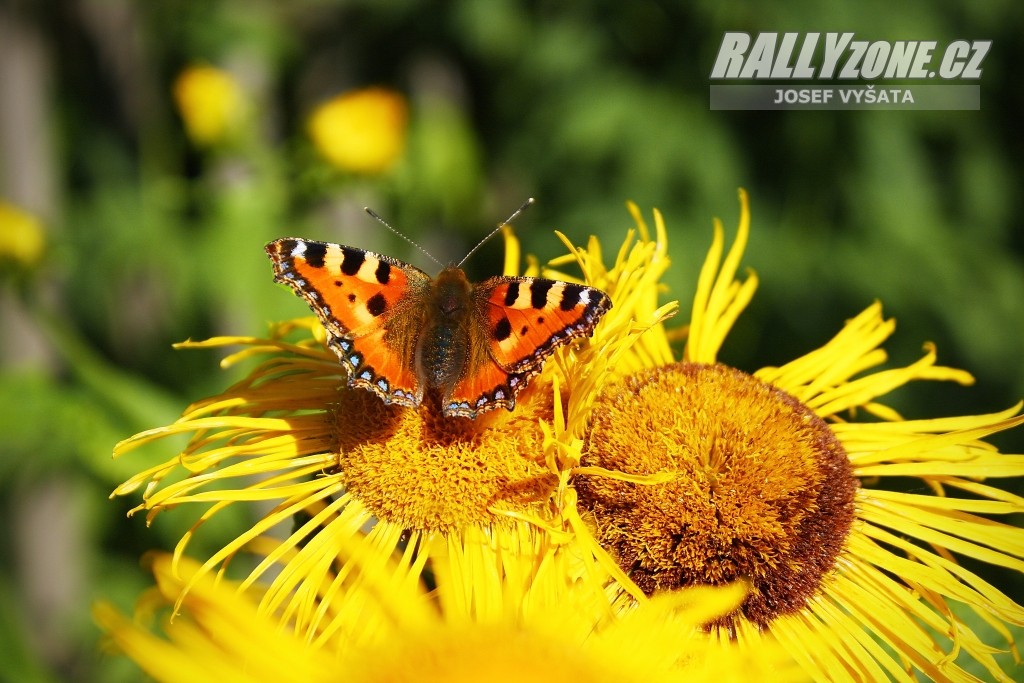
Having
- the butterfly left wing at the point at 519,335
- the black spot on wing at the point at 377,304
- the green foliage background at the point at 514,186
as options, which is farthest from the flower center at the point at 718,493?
the green foliage background at the point at 514,186

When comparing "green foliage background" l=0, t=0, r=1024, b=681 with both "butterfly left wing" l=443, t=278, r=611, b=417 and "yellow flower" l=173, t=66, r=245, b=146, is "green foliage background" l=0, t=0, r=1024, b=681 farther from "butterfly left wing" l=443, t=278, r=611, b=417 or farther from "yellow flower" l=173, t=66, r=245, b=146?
"butterfly left wing" l=443, t=278, r=611, b=417

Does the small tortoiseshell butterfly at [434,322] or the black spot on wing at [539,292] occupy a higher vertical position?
the black spot on wing at [539,292]

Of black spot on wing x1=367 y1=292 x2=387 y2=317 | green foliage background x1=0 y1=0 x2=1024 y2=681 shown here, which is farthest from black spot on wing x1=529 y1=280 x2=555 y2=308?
green foliage background x1=0 y1=0 x2=1024 y2=681

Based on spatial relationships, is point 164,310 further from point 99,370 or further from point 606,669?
point 606,669

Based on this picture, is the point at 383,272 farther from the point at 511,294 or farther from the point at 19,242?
the point at 19,242

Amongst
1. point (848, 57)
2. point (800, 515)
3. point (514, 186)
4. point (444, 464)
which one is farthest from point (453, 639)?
point (514, 186)

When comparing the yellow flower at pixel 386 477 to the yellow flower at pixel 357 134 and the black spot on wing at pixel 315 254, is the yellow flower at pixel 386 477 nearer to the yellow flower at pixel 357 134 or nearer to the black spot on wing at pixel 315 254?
the black spot on wing at pixel 315 254

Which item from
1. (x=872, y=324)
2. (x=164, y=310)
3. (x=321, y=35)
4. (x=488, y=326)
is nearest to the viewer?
(x=488, y=326)

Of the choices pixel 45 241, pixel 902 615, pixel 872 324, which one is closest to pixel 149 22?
pixel 45 241
